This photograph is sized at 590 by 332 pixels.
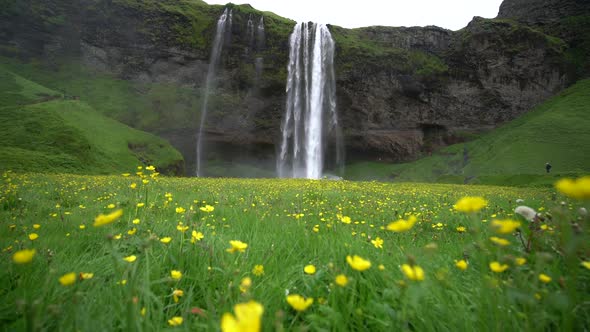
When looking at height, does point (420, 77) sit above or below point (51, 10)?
below

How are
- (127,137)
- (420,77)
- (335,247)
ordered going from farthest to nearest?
(420,77) → (127,137) → (335,247)

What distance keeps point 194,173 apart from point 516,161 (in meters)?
44.6

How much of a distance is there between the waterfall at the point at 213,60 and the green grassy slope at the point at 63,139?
1007cm

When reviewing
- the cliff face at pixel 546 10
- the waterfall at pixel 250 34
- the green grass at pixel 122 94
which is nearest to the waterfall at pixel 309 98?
the waterfall at pixel 250 34

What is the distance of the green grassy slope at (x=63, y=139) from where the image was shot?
1802 cm

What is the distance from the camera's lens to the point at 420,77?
46.4 m

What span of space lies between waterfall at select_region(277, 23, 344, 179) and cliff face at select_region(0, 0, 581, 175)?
6.00 feet

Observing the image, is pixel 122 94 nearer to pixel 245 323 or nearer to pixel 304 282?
pixel 304 282

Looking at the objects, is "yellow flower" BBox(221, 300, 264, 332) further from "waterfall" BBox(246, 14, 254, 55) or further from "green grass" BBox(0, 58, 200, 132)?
"waterfall" BBox(246, 14, 254, 55)

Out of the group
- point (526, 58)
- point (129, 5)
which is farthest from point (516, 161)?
point (129, 5)

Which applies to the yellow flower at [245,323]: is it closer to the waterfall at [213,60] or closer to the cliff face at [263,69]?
the cliff face at [263,69]

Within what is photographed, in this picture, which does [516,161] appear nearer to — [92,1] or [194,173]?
[194,173]

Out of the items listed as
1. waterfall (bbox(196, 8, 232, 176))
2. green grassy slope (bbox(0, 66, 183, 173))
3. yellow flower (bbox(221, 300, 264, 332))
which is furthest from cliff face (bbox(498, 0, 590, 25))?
yellow flower (bbox(221, 300, 264, 332))

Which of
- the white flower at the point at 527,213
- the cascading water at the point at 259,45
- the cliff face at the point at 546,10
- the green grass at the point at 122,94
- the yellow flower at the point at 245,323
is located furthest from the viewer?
the cliff face at the point at 546,10
